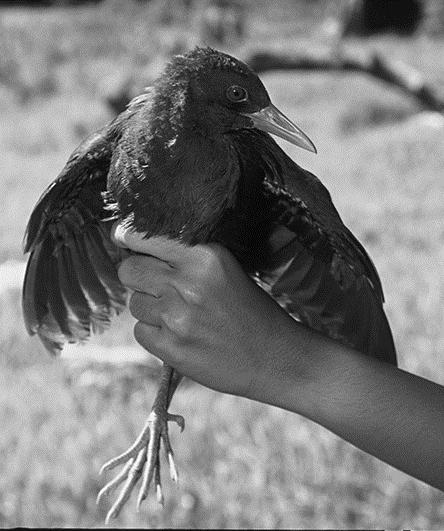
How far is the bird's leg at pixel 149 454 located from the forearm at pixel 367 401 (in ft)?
1.49

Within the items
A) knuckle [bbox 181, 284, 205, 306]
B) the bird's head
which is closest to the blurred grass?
knuckle [bbox 181, 284, 205, 306]

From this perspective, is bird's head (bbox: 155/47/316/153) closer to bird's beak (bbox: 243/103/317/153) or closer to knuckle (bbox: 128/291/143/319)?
bird's beak (bbox: 243/103/317/153)

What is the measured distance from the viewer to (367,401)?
1.91 metres

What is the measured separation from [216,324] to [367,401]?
333 millimetres

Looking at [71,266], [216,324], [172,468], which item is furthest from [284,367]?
[71,266]

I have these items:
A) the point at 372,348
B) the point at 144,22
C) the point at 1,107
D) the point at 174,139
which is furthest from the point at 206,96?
the point at 144,22

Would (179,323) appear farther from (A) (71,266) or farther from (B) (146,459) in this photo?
(A) (71,266)

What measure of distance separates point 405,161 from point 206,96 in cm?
586

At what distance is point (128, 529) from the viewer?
322cm

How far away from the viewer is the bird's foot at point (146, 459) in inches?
88.6

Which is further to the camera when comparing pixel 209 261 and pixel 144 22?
pixel 144 22

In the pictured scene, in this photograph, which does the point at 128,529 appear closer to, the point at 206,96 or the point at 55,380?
the point at 55,380

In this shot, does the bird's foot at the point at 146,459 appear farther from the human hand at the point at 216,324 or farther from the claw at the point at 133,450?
the human hand at the point at 216,324

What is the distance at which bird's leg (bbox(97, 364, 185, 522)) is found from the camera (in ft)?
7.39
